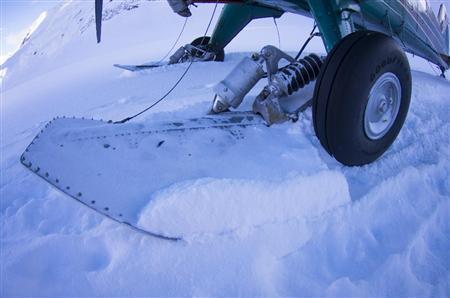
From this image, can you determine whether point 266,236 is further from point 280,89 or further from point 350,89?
point 280,89

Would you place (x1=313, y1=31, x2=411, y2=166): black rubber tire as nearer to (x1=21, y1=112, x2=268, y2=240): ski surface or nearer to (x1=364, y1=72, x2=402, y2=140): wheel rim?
(x1=364, y1=72, x2=402, y2=140): wheel rim

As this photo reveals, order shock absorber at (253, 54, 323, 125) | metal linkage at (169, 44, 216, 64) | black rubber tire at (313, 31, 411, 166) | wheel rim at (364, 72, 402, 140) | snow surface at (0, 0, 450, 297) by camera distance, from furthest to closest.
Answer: metal linkage at (169, 44, 216, 64) → shock absorber at (253, 54, 323, 125) → wheel rim at (364, 72, 402, 140) → black rubber tire at (313, 31, 411, 166) → snow surface at (0, 0, 450, 297)

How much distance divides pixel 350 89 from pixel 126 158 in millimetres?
1421

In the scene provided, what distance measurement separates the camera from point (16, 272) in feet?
5.58

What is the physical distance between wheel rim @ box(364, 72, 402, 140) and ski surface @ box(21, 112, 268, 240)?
33.0 inches

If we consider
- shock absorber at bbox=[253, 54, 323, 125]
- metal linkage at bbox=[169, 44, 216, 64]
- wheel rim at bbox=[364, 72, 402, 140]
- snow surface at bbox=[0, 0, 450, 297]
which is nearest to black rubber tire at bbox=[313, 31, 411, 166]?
wheel rim at bbox=[364, 72, 402, 140]

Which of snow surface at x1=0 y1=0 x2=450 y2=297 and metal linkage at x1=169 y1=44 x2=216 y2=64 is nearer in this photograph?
snow surface at x1=0 y1=0 x2=450 y2=297

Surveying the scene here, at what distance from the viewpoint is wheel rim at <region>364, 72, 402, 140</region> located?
2178 millimetres

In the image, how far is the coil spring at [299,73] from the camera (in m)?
2.58

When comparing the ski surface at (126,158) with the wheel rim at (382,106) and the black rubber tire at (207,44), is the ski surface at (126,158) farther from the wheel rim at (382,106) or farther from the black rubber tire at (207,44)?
the black rubber tire at (207,44)

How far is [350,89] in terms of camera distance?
1.97m

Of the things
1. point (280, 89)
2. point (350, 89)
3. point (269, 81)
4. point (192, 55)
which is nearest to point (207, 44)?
point (192, 55)

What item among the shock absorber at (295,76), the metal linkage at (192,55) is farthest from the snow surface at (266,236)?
the metal linkage at (192,55)

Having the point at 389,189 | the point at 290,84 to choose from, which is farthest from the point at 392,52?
the point at 389,189
